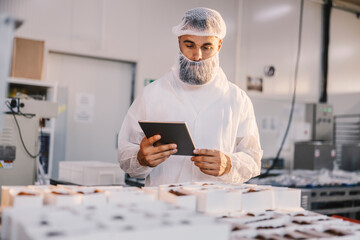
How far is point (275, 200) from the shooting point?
48.5 inches

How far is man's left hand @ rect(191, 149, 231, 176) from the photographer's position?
1610mm

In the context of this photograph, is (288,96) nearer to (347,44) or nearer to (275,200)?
(347,44)

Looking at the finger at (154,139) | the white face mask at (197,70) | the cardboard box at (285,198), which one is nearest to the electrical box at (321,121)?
the white face mask at (197,70)

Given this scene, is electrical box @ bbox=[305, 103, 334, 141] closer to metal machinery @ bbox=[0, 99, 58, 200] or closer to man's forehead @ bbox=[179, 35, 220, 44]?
man's forehead @ bbox=[179, 35, 220, 44]

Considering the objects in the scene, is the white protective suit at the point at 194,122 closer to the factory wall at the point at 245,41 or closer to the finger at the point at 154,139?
the finger at the point at 154,139

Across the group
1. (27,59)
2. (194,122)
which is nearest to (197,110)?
(194,122)

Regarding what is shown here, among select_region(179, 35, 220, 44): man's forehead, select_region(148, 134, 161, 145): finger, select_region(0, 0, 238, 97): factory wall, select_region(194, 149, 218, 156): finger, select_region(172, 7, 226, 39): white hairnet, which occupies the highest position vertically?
select_region(0, 0, 238, 97): factory wall

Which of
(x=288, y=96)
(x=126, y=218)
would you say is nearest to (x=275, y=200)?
(x=126, y=218)

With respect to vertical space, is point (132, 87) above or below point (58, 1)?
below

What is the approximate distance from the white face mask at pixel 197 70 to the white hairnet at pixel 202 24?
115 millimetres

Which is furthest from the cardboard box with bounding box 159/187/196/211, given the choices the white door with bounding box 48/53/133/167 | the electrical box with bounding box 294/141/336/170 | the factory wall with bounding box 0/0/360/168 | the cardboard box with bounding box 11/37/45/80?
the electrical box with bounding box 294/141/336/170

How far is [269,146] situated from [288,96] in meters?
0.90

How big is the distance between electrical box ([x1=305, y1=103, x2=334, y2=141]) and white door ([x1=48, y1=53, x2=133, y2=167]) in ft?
7.12

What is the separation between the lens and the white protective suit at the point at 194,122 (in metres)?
1.80
